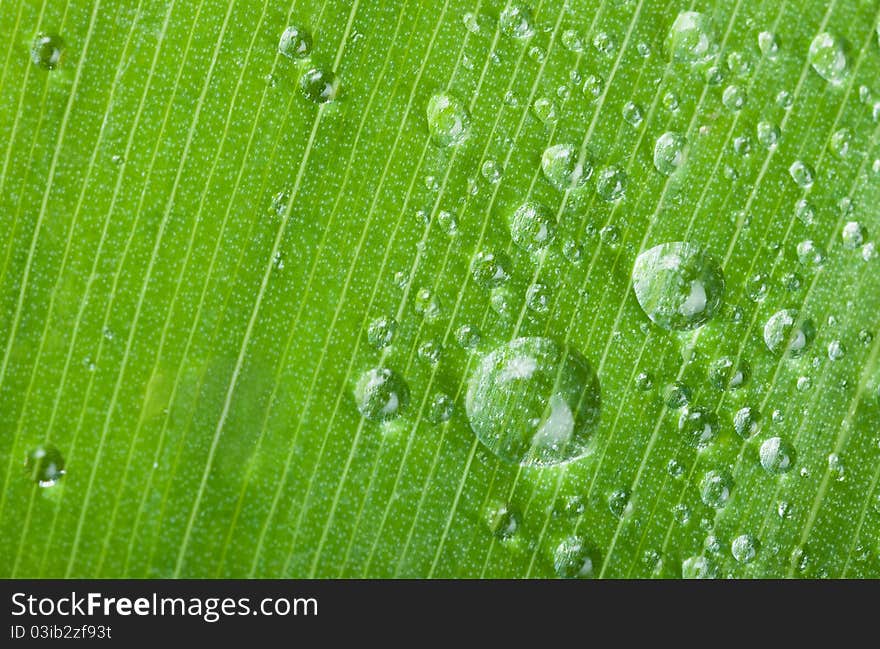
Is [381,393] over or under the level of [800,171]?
under

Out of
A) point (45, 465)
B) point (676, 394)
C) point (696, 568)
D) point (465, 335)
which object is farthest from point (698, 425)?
point (45, 465)

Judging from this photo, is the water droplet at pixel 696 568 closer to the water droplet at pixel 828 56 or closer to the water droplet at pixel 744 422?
the water droplet at pixel 744 422

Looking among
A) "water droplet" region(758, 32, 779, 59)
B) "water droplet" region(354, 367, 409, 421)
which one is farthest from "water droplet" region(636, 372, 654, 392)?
"water droplet" region(758, 32, 779, 59)

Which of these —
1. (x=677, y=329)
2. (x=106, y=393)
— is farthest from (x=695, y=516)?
(x=106, y=393)

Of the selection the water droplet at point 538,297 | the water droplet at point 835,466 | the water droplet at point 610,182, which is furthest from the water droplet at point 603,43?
the water droplet at point 835,466

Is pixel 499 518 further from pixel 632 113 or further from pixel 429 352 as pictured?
pixel 632 113

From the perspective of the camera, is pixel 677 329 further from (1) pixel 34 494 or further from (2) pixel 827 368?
(1) pixel 34 494

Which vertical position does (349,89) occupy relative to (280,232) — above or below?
above
